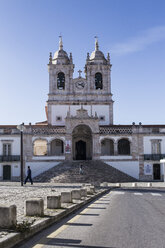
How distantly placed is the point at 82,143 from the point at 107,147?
327 centimetres

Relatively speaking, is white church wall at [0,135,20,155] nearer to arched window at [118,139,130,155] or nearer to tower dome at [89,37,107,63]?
arched window at [118,139,130,155]

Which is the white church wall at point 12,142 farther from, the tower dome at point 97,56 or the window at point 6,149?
the tower dome at point 97,56

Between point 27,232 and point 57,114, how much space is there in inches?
1437

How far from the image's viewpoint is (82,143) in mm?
41906

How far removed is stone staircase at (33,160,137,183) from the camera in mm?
31953

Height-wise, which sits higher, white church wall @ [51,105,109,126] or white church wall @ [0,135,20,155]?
white church wall @ [51,105,109,126]

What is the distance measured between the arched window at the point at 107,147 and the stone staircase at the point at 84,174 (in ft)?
11.1

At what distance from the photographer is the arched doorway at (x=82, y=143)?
135ft

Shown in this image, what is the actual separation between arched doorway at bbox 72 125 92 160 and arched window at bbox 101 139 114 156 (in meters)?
1.72

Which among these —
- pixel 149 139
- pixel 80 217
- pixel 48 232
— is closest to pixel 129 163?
pixel 149 139

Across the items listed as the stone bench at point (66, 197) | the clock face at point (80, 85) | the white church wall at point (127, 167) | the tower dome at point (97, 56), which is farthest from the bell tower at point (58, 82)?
the stone bench at point (66, 197)

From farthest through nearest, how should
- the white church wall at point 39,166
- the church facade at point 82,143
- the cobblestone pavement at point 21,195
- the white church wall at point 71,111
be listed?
the white church wall at point 71,111 → the church facade at point 82,143 → the white church wall at point 39,166 → the cobblestone pavement at point 21,195

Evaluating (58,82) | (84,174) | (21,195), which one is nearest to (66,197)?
(21,195)

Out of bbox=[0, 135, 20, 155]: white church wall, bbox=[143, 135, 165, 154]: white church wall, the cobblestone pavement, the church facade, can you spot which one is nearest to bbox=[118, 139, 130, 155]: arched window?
the church facade
